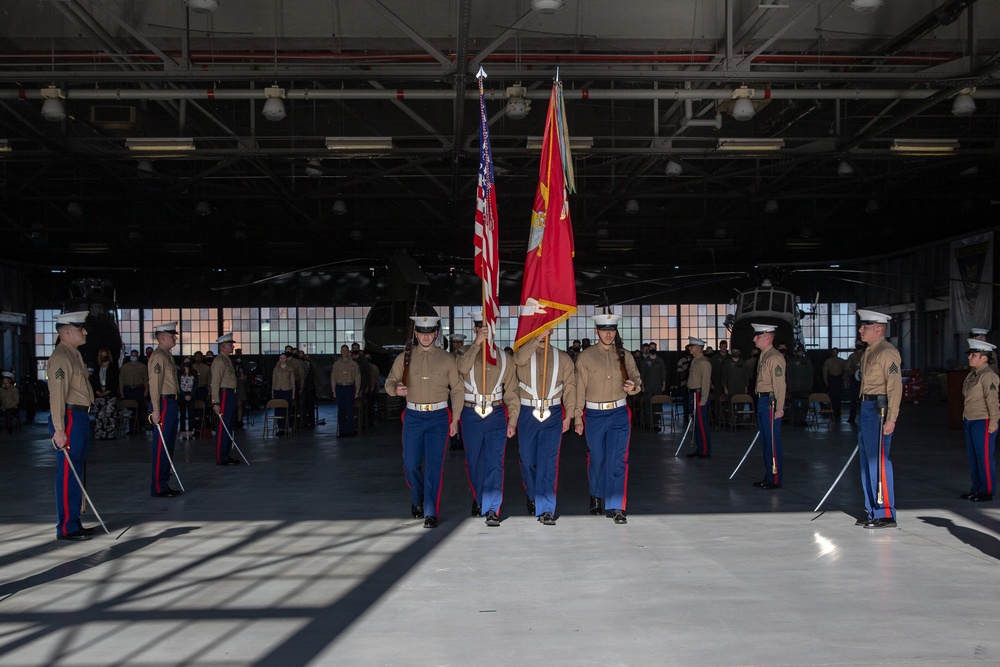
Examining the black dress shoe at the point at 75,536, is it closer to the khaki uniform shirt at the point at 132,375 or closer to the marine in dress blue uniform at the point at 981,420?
the marine in dress blue uniform at the point at 981,420

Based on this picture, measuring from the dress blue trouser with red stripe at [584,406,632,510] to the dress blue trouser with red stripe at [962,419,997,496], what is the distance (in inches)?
148

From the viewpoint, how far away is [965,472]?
36.3 ft

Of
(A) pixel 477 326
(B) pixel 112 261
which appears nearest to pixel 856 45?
(A) pixel 477 326

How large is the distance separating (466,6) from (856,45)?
22.0 feet

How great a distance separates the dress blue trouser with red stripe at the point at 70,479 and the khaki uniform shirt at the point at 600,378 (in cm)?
414

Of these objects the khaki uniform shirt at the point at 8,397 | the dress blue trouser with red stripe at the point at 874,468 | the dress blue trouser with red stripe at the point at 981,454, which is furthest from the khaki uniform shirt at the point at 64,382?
the khaki uniform shirt at the point at 8,397

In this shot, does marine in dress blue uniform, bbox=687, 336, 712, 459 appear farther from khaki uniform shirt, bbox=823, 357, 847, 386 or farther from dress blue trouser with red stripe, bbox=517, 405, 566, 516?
khaki uniform shirt, bbox=823, 357, 847, 386

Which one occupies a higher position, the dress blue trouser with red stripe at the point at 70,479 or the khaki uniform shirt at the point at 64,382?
the khaki uniform shirt at the point at 64,382

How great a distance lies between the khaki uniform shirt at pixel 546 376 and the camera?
7742mm

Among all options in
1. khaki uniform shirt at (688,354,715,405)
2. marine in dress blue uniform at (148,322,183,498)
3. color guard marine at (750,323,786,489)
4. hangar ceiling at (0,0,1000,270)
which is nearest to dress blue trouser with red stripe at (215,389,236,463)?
marine in dress blue uniform at (148,322,183,498)

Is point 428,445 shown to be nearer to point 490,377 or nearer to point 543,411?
point 490,377

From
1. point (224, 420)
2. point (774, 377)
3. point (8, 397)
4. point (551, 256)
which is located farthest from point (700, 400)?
point (8, 397)

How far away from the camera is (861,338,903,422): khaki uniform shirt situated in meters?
7.46

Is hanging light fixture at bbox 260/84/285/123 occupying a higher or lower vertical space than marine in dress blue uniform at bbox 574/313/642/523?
higher
